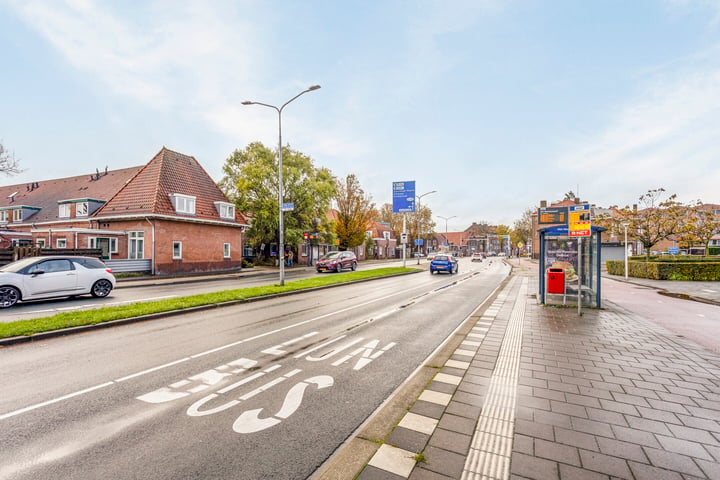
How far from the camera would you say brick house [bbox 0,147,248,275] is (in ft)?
73.6

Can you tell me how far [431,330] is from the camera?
7672mm

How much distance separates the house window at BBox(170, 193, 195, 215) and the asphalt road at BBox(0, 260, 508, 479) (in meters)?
18.8

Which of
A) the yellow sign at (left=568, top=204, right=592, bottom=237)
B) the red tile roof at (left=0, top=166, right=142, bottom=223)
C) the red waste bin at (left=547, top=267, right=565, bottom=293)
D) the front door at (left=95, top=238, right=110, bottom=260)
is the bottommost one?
the red waste bin at (left=547, top=267, right=565, bottom=293)

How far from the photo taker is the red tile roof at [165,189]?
2317 centimetres

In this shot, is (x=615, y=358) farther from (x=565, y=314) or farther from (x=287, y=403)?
(x=287, y=403)

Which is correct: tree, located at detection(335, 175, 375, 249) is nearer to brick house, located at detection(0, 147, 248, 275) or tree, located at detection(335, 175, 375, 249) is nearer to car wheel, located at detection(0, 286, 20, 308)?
brick house, located at detection(0, 147, 248, 275)

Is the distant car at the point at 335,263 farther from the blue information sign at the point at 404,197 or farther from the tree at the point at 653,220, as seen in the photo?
the tree at the point at 653,220

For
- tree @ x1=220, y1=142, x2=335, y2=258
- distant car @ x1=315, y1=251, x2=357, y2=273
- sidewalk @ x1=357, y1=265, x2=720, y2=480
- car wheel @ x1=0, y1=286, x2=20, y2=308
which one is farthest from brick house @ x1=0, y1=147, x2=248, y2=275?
sidewalk @ x1=357, y1=265, x2=720, y2=480

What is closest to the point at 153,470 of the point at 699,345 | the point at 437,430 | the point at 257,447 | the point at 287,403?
the point at 257,447

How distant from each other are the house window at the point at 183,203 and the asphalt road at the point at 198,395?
61.5 feet

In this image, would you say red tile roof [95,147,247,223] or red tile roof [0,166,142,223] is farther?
red tile roof [0,166,142,223]

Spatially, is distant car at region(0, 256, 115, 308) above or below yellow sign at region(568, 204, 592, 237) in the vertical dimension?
below

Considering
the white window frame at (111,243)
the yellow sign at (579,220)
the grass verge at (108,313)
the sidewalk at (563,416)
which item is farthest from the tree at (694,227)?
the white window frame at (111,243)

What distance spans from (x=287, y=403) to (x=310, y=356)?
1.73 meters
